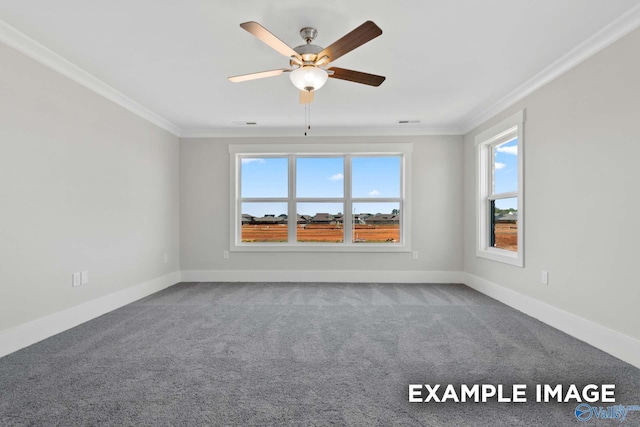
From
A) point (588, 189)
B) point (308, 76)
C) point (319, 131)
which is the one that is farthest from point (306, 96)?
point (588, 189)

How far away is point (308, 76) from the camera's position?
2.29 metres

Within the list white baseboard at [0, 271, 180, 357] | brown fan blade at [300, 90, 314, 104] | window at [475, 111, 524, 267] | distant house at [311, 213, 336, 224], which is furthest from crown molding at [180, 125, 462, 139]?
white baseboard at [0, 271, 180, 357]

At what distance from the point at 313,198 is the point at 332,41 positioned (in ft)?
9.58

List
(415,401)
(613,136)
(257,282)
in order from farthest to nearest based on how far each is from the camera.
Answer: (257,282)
(613,136)
(415,401)

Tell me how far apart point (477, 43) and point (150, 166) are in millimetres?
4049

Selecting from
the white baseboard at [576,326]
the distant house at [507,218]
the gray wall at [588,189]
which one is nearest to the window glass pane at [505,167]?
the distant house at [507,218]

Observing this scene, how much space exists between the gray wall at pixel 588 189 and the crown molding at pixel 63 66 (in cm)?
446

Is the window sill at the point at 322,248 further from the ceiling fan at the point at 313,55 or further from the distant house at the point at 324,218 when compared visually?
the ceiling fan at the point at 313,55

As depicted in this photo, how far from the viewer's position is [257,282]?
4.96m

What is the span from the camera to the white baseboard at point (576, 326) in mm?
2241

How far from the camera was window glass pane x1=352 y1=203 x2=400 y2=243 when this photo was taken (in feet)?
16.9

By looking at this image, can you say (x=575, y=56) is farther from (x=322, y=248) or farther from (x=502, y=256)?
(x=322, y=248)

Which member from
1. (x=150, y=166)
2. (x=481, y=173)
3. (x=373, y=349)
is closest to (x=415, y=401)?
(x=373, y=349)

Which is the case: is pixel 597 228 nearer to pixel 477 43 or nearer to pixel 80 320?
pixel 477 43
